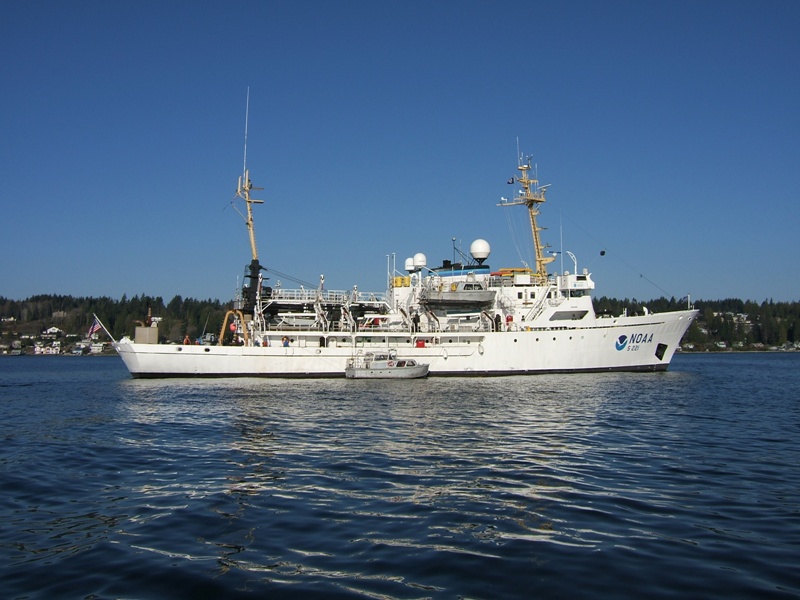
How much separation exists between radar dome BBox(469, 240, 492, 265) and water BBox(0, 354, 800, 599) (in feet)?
101

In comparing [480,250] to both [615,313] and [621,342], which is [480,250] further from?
[615,313]

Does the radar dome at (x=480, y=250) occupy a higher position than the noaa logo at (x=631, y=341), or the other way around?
the radar dome at (x=480, y=250)

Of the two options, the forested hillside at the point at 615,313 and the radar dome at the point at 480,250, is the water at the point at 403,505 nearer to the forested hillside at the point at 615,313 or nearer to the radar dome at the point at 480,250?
the radar dome at the point at 480,250

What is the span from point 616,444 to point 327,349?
3180cm

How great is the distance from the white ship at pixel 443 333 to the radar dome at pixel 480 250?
229 centimetres

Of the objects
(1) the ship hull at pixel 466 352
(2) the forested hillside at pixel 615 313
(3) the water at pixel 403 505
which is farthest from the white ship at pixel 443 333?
(2) the forested hillside at pixel 615 313

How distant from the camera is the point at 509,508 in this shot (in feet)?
38.8

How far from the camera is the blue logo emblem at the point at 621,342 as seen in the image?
159 ft

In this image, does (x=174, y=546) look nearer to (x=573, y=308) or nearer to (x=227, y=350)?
Result: (x=227, y=350)

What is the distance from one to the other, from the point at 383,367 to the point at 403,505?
35.0m

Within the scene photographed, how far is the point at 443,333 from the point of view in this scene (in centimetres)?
4978

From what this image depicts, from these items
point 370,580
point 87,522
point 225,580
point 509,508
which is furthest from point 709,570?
point 87,522

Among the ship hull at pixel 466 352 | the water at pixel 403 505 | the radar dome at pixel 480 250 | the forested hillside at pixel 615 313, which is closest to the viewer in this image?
the water at pixel 403 505

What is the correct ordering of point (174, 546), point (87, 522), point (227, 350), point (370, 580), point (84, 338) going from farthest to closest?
point (84, 338)
point (227, 350)
point (87, 522)
point (174, 546)
point (370, 580)
